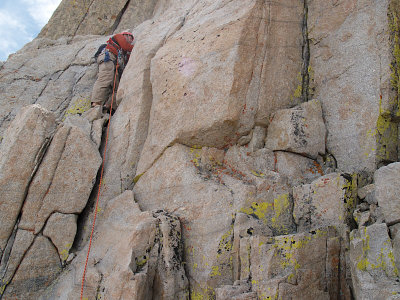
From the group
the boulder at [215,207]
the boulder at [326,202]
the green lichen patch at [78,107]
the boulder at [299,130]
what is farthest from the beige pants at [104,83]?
the boulder at [326,202]

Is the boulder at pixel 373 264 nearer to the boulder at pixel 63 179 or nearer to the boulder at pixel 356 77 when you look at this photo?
the boulder at pixel 356 77

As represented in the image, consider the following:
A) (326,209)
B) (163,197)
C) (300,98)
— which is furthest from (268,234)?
(300,98)

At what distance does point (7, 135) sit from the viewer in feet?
31.9

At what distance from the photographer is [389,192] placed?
18.5ft

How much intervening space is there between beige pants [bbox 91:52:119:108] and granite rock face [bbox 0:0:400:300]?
78 cm

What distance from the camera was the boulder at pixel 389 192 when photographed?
215 inches

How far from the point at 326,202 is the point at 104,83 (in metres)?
8.20

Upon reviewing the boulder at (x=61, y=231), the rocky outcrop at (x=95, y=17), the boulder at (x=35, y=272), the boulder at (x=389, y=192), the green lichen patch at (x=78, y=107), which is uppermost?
the rocky outcrop at (x=95, y=17)

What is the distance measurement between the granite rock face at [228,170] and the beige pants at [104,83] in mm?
777

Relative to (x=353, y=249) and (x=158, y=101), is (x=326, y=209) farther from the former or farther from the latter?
(x=158, y=101)

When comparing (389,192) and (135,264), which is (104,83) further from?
(389,192)

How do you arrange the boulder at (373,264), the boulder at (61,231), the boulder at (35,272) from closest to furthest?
the boulder at (373,264), the boulder at (35,272), the boulder at (61,231)

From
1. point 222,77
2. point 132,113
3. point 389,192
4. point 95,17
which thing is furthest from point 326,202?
point 95,17

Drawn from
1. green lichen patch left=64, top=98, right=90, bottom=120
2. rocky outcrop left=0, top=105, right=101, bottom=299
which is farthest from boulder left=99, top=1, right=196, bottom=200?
green lichen patch left=64, top=98, right=90, bottom=120
